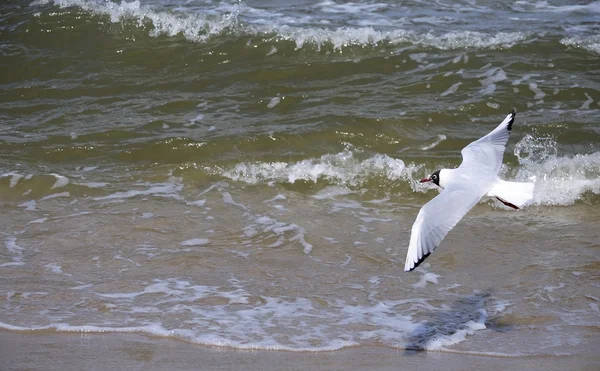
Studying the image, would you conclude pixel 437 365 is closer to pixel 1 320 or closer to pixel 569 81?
pixel 1 320

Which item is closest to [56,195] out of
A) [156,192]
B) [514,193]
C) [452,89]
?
[156,192]

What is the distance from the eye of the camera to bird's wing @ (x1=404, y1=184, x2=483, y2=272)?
4.25 m

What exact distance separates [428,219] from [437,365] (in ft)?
2.64

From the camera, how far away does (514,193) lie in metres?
4.84

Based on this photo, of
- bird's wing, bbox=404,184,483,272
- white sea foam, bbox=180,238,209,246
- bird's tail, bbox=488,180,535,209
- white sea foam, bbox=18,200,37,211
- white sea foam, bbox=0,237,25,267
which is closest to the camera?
bird's wing, bbox=404,184,483,272

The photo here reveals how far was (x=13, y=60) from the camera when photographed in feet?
32.2

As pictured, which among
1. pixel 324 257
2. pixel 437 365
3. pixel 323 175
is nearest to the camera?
pixel 437 365

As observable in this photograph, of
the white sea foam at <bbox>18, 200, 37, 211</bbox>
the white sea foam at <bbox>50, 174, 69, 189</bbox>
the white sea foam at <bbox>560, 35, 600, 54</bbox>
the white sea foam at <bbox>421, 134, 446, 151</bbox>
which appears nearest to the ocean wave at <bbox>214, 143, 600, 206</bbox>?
the white sea foam at <bbox>421, 134, 446, 151</bbox>

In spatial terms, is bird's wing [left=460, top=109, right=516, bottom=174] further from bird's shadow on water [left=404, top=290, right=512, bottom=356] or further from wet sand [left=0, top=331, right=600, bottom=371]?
wet sand [left=0, top=331, right=600, bottom=371]

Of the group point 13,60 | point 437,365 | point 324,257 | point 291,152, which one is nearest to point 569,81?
point 291,152

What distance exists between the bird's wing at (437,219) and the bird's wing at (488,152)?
367mm

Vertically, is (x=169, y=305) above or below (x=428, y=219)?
below

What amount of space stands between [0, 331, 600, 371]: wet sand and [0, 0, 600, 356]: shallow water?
0.35 feet

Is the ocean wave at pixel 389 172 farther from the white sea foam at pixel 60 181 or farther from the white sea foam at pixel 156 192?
the white sea foam at pixel 60 181
